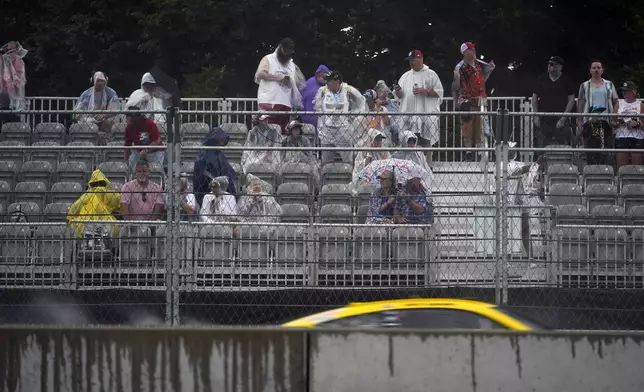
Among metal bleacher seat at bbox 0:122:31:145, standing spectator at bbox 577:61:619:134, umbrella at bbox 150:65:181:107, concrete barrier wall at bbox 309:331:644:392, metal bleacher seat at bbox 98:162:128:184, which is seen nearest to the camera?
concrete barrier wall at bbox 309:331:644:392

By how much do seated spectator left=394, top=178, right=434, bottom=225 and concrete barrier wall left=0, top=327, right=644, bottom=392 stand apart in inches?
198

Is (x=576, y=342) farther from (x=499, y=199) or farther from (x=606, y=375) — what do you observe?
(x=499, y=199)

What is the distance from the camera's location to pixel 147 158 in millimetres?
14859

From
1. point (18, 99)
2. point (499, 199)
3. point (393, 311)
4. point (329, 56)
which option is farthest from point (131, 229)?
point (329, 56)

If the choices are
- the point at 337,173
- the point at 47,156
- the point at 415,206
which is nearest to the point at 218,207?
the point at 337,173

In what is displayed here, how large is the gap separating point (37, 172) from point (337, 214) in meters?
3.86

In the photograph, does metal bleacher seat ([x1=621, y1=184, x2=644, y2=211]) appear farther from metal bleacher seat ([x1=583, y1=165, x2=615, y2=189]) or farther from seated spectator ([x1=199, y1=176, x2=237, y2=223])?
seated spectator ([x1=199, y1=176, x2=237, y2=223])

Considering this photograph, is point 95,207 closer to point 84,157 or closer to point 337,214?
point 84,157

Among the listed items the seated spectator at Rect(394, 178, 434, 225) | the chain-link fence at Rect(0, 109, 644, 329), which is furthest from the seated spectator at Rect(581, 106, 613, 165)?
the seated spectator at Rect(394, 178, 434, 225)

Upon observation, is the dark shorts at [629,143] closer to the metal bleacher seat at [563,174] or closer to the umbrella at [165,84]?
the metal bleacher seat at [563,174]

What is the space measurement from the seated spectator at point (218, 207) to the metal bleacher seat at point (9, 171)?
2.46m

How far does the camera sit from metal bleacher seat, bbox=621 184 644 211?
48.8ft

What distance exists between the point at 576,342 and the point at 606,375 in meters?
0.29

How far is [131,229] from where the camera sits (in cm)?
1427
